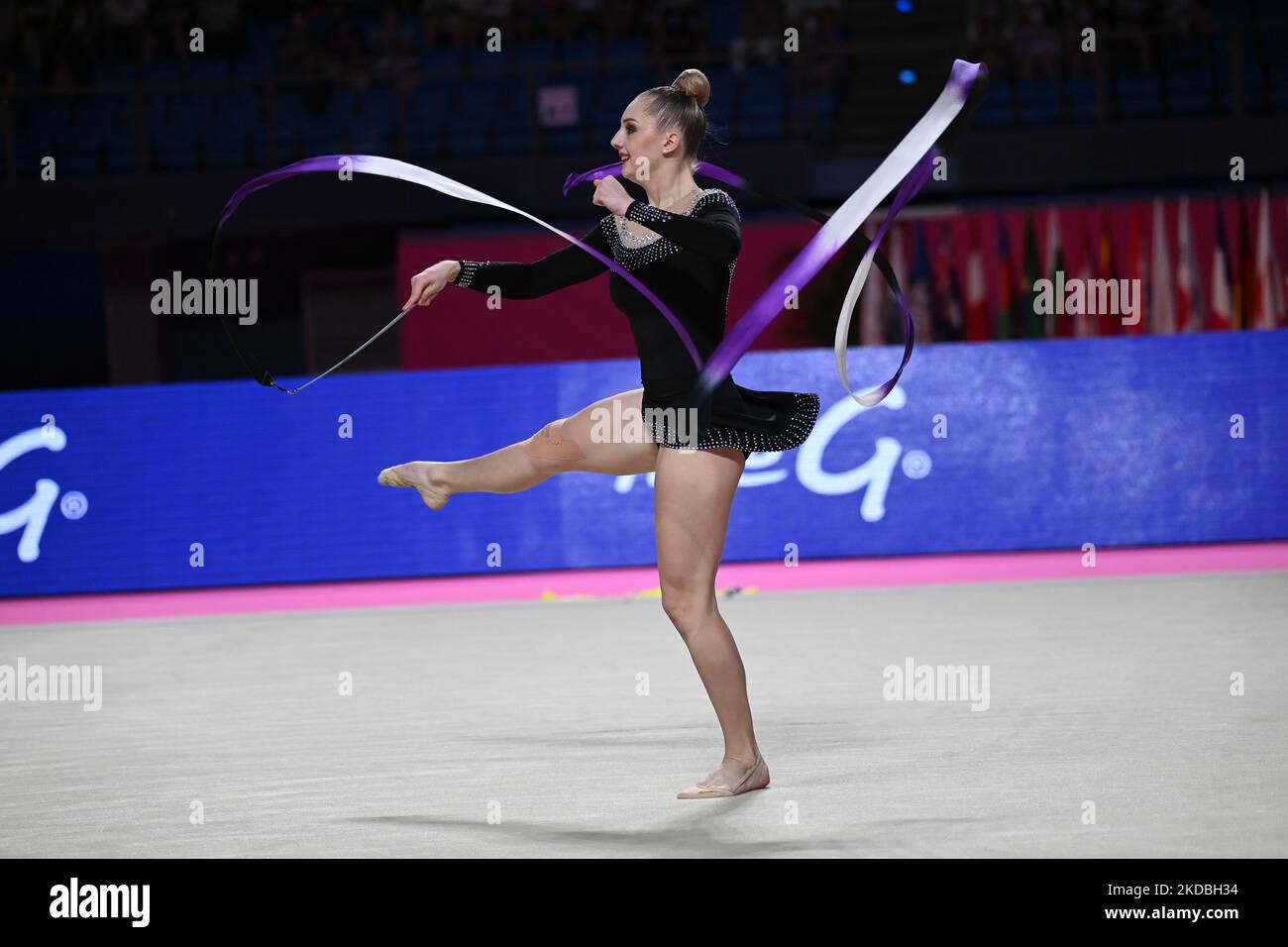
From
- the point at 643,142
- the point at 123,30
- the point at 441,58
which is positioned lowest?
the point at 643,142

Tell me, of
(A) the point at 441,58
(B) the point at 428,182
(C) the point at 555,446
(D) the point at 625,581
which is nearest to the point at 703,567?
(C) the point at 555,446

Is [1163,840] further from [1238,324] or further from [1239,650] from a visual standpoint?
[1238,324]

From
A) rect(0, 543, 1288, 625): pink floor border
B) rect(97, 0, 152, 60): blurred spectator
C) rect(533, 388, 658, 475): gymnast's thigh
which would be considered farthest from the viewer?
rect(97, 0, 152, 60): blurred spectator

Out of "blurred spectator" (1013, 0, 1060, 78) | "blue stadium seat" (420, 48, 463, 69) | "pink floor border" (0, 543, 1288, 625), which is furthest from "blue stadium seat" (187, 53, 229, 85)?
"blurred spectator" (1013, 0, 1060, 78)

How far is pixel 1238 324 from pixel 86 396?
9882mm

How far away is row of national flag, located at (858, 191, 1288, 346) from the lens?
47.5 ft

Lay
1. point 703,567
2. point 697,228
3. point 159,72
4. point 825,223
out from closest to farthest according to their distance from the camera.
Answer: point 697,228
point 703,567
point 825,223
point 159,72

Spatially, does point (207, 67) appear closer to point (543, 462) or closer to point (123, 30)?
point (123, 30)

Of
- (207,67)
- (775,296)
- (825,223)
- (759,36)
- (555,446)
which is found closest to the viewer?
(775,296)

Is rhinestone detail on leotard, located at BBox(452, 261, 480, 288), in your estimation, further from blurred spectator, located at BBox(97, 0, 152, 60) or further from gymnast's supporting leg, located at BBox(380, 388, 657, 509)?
blurred spectator, located at BBox(97, 0, 152, 60)

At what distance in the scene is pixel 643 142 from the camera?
409 centimetres

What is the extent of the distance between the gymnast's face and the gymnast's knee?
2.37ft

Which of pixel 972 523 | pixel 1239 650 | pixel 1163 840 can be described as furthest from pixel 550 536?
pixel 1163 840

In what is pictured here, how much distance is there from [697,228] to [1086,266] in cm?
1152
